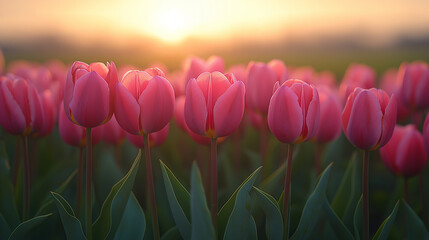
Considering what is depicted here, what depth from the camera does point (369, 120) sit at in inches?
54.2

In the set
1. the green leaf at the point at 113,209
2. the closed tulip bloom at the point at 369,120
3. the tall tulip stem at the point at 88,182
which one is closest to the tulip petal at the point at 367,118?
the closed tulip bloom at the point at 369,120

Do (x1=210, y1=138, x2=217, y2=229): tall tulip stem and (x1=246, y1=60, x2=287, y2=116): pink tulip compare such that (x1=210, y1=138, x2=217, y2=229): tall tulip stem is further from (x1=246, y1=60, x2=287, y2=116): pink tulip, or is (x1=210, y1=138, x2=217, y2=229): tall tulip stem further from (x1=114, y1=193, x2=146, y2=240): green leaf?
(x1=246, y1=60, x2=287, y2=116): pink tulip

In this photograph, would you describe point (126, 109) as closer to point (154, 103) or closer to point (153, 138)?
point (154, 103)

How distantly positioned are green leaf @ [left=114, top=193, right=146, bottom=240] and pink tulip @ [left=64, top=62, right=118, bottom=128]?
0.37 meters

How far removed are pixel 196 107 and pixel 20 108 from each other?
28.4 inches

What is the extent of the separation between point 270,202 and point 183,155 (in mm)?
1888

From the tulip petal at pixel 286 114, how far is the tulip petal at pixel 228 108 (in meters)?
0.11

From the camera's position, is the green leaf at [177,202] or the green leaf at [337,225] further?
the green leaf at [337,225]

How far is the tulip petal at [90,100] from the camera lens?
126cm

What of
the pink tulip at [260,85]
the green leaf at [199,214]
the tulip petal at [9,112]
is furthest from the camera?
the pink tulip at [260,85]

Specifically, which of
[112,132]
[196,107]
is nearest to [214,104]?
[196,107]

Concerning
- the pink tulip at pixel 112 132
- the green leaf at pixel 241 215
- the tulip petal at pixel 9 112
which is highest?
the tulip petal at pixel 9 112

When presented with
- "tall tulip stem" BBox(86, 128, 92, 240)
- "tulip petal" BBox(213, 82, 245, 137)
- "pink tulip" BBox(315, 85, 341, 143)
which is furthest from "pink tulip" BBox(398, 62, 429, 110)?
"tall tulip stem" BBox(86, 128, 92, 240)

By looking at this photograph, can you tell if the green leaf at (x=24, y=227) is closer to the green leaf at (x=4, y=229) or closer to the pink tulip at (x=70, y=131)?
the green leaf at (x=4, y=229)
